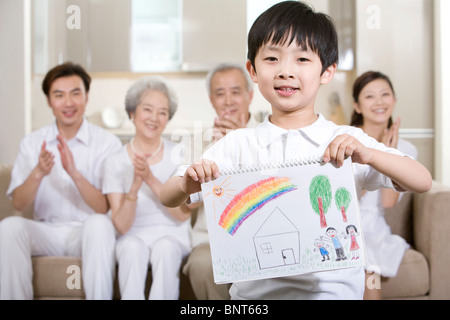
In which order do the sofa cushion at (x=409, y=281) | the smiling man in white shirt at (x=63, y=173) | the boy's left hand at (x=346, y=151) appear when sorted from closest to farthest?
the boy's left hand at (x=346, y=151) → the sofa cushion at (x=409, y=281) → the smiling man in white shirt at (x=63, y=173)

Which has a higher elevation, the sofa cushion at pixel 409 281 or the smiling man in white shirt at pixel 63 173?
the smiling man in white shirt at pixel 63 173

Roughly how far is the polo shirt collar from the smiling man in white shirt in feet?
3.07

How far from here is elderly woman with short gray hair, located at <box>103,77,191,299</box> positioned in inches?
73.1

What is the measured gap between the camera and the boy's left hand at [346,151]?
103 centimetres

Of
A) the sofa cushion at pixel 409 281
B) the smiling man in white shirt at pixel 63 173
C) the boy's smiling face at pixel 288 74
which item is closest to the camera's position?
the boy's smiling face at pixel 288 74

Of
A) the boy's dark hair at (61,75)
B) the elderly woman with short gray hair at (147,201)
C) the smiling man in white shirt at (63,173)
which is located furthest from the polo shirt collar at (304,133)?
the boy's dark hair at (61,75)

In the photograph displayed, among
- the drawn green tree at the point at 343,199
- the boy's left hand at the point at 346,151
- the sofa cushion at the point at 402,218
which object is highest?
the boy's left hand at the point at 346,151

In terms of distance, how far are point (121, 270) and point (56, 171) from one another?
1.65 ft

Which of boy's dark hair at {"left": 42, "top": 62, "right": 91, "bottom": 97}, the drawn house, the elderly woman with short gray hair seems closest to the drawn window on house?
the drawn house

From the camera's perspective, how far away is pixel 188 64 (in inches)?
91.3

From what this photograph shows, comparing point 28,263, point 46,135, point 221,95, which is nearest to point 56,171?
point 46,135

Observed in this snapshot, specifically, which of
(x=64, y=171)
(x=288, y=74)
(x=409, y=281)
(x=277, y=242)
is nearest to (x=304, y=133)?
(x=288, y=74)

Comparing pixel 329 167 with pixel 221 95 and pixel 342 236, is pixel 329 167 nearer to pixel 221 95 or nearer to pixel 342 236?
pixel 342 236

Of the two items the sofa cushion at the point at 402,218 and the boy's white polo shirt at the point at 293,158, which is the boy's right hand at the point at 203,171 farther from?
the sofa cushion at the point at 402,218
